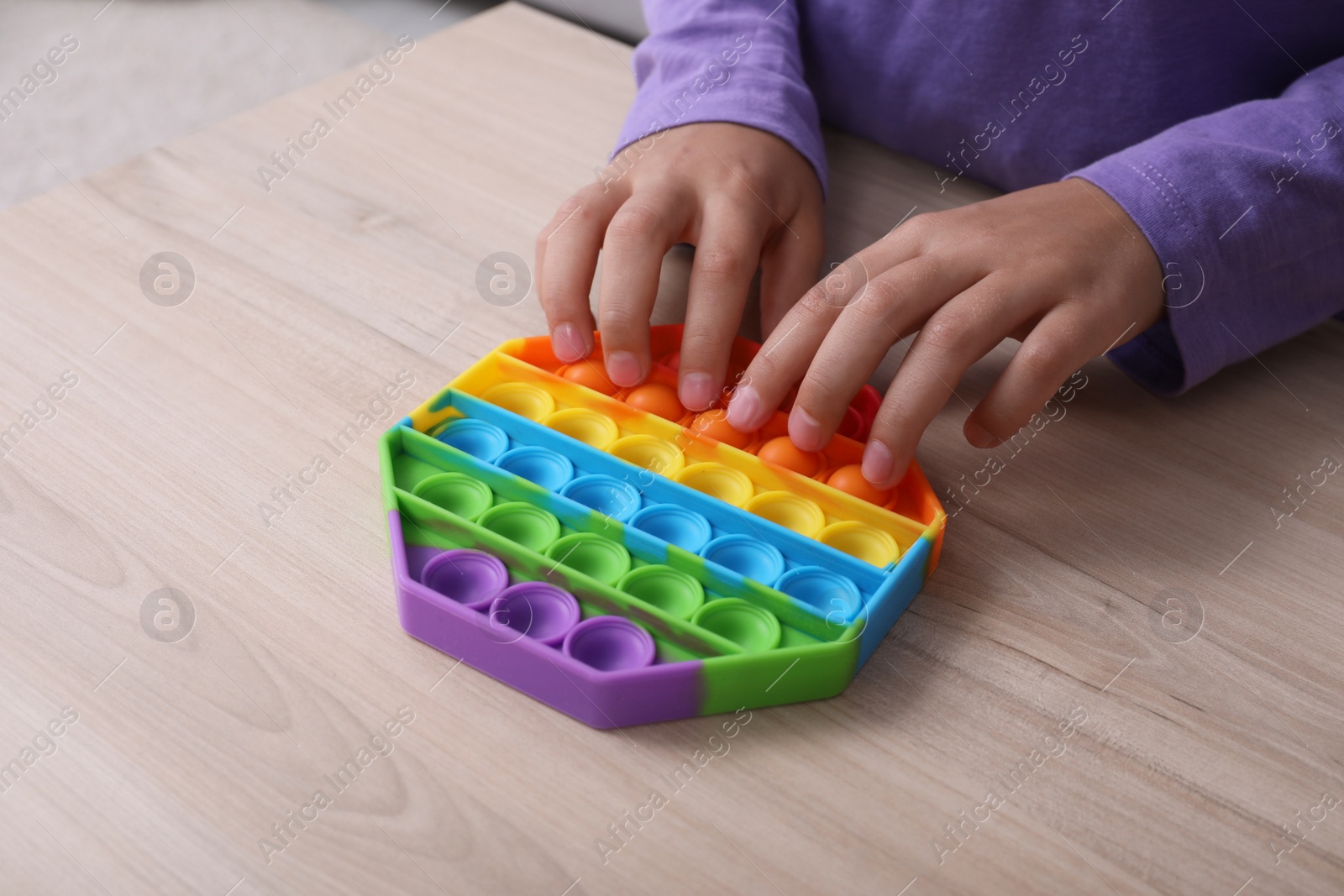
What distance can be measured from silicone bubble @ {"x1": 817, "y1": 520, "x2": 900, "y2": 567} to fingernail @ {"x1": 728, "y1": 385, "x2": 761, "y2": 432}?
71mm

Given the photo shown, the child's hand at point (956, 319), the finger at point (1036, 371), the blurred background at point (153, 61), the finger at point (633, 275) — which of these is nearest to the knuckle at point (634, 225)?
the finger at point (633, 275)

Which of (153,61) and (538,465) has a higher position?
(538,465)

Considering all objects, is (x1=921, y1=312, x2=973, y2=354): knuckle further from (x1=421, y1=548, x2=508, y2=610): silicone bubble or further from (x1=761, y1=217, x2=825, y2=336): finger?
(x1=421, y1=548, x2=508, y2=610): silicone bubble

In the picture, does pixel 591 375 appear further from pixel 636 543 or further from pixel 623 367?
pixel 636 543

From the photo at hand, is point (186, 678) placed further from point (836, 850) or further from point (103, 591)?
point (836, 850)

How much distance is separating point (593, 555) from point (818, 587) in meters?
0.10

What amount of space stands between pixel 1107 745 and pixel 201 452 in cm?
45

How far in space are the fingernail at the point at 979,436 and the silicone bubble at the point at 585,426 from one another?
7.2 inches

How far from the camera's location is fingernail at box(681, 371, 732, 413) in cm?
55

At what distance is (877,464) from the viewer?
511mm

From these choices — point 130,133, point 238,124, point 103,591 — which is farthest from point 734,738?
point 130,133

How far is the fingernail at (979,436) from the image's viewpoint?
0.55m
